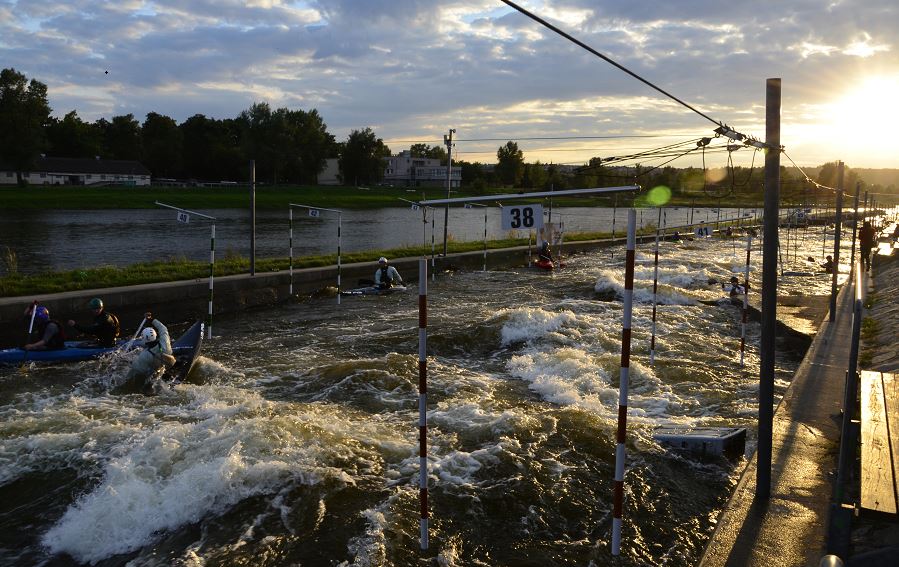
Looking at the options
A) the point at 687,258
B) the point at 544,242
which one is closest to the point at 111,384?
the point at 544,242

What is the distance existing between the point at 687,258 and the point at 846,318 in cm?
2029

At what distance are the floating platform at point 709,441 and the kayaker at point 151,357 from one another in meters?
7.94

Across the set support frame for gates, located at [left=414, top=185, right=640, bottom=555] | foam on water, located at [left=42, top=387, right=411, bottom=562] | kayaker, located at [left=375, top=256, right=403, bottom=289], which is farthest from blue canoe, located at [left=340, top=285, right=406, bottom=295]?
support frame for gates, located at [left=414, top=185, right=640, bottom=555]

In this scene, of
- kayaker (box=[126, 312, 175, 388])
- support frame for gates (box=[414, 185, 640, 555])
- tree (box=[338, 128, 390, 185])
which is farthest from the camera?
tree (box=[338, 128, 390, 185])

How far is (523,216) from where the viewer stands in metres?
5.93

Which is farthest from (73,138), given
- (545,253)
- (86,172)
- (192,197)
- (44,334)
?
(44,334)

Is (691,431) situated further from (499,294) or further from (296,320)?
(499,294)

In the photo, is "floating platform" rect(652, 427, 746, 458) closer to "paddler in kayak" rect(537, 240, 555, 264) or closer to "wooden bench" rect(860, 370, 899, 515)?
"wooden bench" rect(860, 370, 899, 515)

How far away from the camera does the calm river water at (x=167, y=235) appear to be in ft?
→ 106

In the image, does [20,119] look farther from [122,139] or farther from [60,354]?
[60,354]

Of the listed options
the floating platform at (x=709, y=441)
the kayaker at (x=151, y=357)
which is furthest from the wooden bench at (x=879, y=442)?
the kayaker at (x=151, y=357)

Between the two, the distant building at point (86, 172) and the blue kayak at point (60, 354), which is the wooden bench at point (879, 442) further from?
the distant building at point (86, 172)

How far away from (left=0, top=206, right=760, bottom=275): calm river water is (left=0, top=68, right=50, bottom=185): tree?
21704 mm

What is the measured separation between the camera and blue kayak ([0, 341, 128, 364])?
39.6ft
